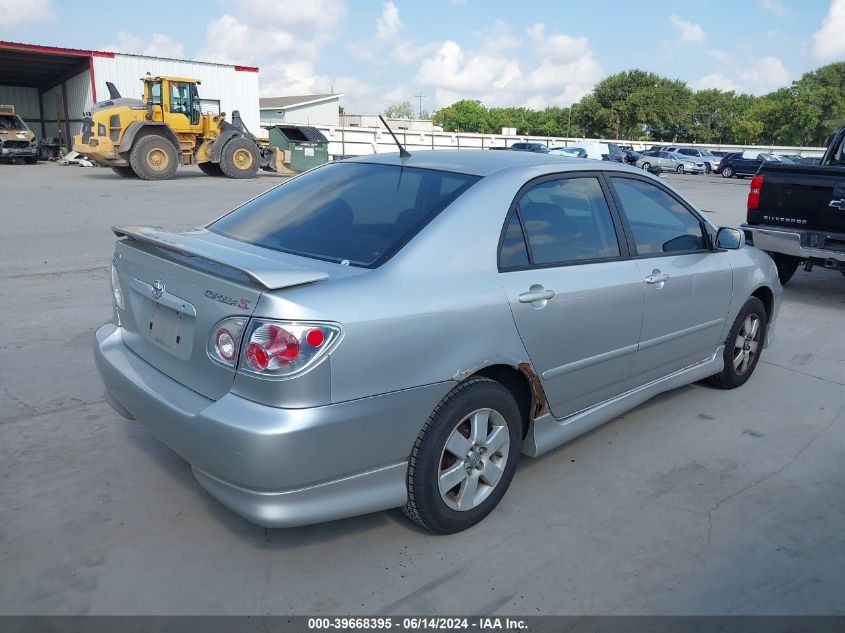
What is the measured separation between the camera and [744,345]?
16.1 ft

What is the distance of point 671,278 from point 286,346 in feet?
8.14

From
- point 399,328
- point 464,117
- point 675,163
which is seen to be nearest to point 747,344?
point 399,328

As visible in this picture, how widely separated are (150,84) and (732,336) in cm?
2171

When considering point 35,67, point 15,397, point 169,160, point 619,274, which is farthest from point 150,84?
point 619,274

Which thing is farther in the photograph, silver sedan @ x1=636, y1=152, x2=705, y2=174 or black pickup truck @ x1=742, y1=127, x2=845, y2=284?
silver sedan @ x1=636, y1=152, x2=705, y2=174

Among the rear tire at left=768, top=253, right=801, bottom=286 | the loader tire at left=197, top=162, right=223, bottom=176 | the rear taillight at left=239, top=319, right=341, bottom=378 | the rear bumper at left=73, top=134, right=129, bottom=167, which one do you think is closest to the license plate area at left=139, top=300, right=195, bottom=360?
the rear taillight at left=239, top=319, right=341, bottom=378

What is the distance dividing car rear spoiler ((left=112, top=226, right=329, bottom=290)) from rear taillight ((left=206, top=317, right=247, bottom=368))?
182 mm

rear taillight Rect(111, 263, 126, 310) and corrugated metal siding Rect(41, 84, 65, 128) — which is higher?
corrugated metal siding Rect(41, 84, 65, 128)

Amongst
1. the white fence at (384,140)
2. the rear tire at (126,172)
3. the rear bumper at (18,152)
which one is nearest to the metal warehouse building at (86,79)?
the rear bumper at (18,152)

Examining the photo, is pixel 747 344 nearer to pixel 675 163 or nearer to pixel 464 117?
pixel 675 163

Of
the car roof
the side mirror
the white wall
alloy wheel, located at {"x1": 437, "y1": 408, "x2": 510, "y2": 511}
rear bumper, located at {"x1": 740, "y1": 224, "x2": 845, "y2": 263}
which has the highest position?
the white wall

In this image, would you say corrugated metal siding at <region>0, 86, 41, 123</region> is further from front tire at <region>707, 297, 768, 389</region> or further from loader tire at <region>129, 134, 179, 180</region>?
front tire at <region>707, 297, 768, 389</region>

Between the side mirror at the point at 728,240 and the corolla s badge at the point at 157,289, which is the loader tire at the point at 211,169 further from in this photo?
the corolla s badge at the point at 157,289

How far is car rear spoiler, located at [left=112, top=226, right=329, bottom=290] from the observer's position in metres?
2.45
